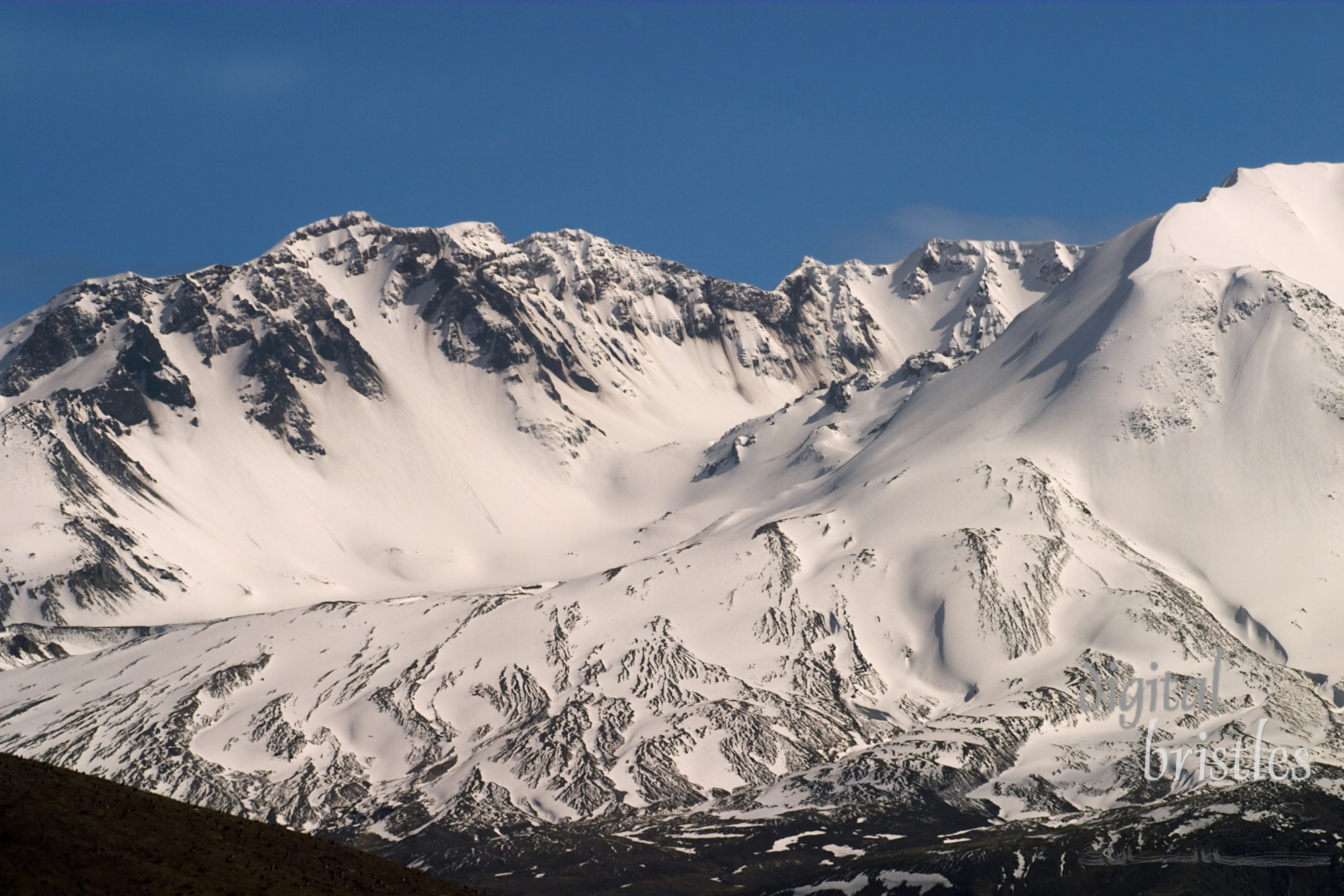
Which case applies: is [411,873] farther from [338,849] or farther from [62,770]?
[62,770]

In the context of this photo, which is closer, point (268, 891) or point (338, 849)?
point (268, 891)

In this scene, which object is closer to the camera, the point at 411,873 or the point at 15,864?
the point at 15,864

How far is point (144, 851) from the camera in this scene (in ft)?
328

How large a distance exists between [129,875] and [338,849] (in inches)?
817

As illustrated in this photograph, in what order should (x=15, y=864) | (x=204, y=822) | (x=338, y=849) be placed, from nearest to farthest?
(x=15, y=864) < (x=204, y=822) < (x=338, y=849)

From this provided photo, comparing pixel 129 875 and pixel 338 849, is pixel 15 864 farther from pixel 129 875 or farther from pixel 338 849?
pixel 338 849

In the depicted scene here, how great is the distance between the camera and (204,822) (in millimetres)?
107875

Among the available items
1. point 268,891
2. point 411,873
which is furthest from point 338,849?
point 268,891

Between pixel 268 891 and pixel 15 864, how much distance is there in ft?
48.3

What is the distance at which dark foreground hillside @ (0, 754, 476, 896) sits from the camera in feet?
314

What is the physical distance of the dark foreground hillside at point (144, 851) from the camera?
95.7m

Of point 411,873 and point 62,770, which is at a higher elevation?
point 62,770

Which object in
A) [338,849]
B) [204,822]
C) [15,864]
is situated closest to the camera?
[15,864]

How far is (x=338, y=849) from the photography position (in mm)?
115062
